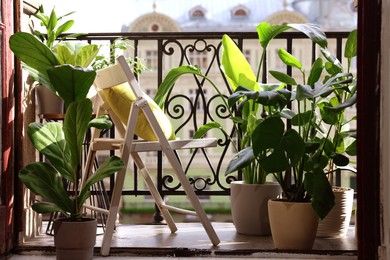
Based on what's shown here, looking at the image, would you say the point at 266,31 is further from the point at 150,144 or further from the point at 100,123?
the point at 100,123

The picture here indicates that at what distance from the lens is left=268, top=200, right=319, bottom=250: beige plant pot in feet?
8.86

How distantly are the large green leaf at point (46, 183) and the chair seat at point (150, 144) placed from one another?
1.29ft

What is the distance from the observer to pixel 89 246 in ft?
8.17

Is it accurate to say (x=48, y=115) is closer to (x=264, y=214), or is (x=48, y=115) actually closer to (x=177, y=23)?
(x=264, y=214)

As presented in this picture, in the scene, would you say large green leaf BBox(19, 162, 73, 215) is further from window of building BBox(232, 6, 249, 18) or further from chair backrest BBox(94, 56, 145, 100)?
window of building BBox(232, 6, 249, 18)

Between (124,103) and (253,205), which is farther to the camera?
(253,205)

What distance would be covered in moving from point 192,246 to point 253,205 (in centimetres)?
45

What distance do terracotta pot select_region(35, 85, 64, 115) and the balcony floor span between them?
0.64 meters

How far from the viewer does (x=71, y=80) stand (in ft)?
8.20

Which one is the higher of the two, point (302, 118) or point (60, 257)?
point (302, 118)

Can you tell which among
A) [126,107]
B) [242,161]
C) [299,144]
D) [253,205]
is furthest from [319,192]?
[126,107]

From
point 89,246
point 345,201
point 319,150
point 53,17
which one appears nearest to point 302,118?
point 319,150

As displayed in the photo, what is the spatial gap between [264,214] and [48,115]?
1.20m

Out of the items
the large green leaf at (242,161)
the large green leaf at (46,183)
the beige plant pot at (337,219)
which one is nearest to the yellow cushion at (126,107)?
the large green leaf at (242,161)
